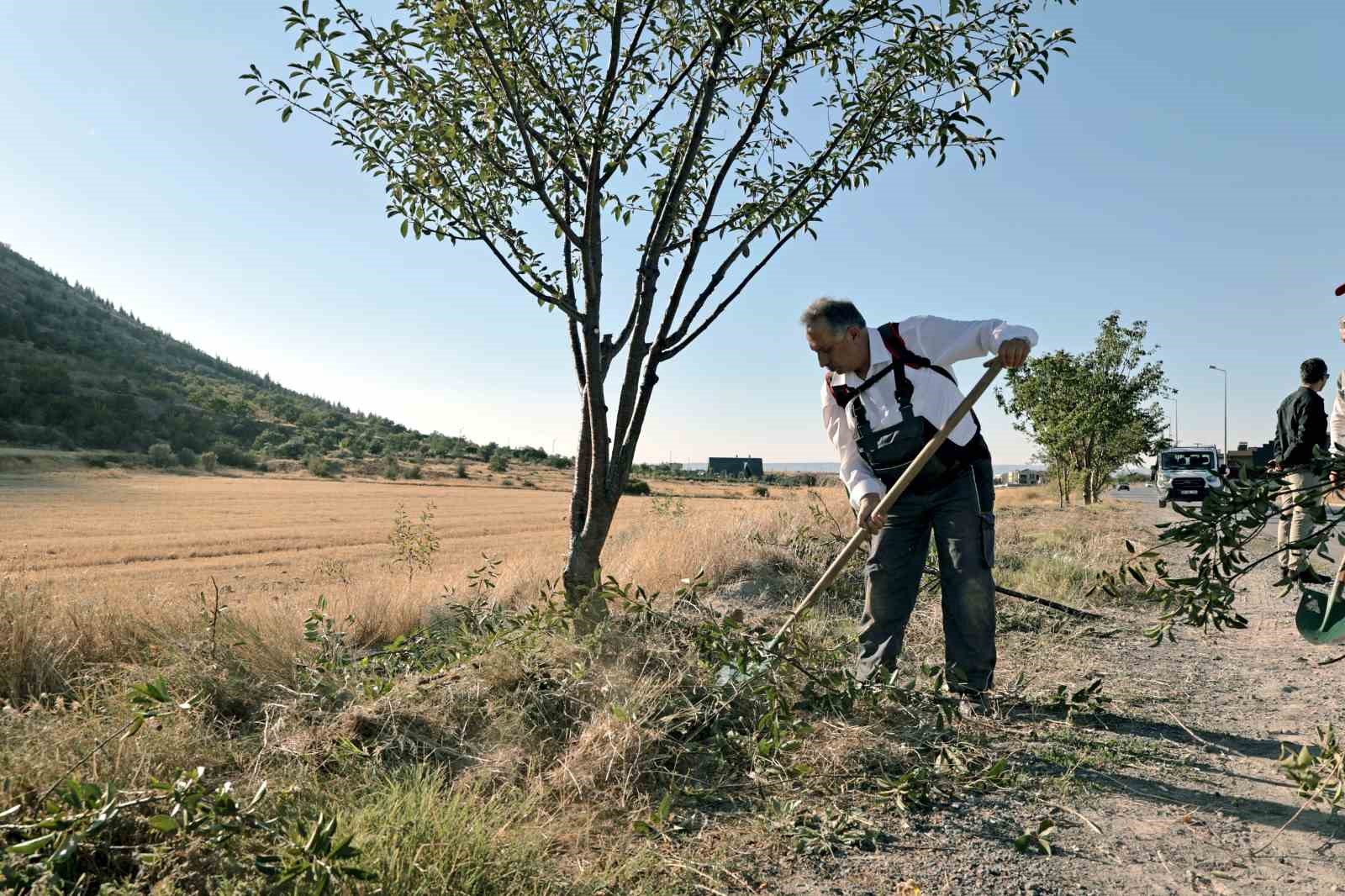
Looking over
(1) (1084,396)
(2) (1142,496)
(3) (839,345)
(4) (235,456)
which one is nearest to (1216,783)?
(3) (839,345)

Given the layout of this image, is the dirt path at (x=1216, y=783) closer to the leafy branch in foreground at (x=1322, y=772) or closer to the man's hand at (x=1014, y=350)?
the leafy branch in foreground at (x=1322, y=772)

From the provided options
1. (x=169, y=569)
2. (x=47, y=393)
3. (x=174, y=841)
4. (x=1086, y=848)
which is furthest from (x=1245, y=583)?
(x=47, y=393)

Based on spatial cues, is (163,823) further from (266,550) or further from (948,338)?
(266,550)

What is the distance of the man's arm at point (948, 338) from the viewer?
158 inches

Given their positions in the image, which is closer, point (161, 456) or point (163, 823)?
point (163, 823)

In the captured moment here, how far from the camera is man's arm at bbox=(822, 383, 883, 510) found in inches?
167

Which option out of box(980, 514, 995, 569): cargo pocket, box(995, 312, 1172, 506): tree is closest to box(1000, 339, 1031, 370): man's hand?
box(980, 514, 995, 569): cargo pocket

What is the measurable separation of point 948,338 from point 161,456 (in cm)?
3741

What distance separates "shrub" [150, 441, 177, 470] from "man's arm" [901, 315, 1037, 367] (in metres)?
35.5

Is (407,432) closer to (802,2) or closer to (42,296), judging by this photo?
(42,296)

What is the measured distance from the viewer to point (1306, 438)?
687cm

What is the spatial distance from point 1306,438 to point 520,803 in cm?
712

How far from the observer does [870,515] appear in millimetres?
3973

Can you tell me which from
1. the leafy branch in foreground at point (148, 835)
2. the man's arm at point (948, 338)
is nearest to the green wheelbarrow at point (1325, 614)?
the man's arm at point (948, 338)
